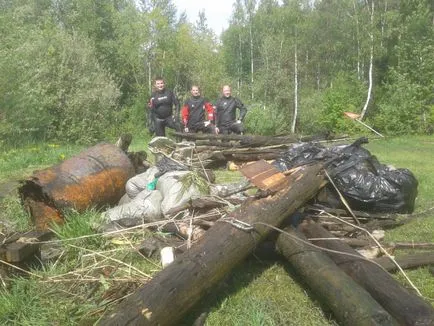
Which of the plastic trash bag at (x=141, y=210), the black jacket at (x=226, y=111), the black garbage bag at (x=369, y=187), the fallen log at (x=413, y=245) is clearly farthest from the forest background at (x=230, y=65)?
the fallen log at (x=413, y=245)

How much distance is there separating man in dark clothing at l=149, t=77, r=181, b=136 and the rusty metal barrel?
5342 mm

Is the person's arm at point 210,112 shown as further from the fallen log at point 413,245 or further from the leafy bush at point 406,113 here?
the leafy bush at point 406,113

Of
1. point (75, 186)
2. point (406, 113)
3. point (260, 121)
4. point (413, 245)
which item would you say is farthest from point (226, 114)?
point (406, 113)

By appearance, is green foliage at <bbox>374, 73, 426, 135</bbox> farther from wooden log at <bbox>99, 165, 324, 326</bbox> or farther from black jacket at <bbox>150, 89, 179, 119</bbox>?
wooden log at <bbox>99, 165, 324, 326</bbox>

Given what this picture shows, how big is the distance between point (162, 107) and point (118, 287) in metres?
8.20

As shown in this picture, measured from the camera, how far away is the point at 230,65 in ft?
148

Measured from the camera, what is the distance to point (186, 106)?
36.6ft

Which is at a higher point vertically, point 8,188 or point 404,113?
point 8,188

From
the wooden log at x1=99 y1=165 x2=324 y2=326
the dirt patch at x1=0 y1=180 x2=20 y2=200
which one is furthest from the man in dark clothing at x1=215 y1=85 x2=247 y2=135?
the wooden log at x1=99 y1=165 x2=324 y2=326

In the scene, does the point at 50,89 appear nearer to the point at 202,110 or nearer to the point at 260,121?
the point at 260,121

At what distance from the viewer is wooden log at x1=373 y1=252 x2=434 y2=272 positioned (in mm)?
3771

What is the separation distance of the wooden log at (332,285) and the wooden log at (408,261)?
627 millimetres

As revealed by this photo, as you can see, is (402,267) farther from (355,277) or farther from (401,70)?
(401,70)

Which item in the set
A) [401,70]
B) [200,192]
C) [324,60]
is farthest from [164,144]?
[324,60]
